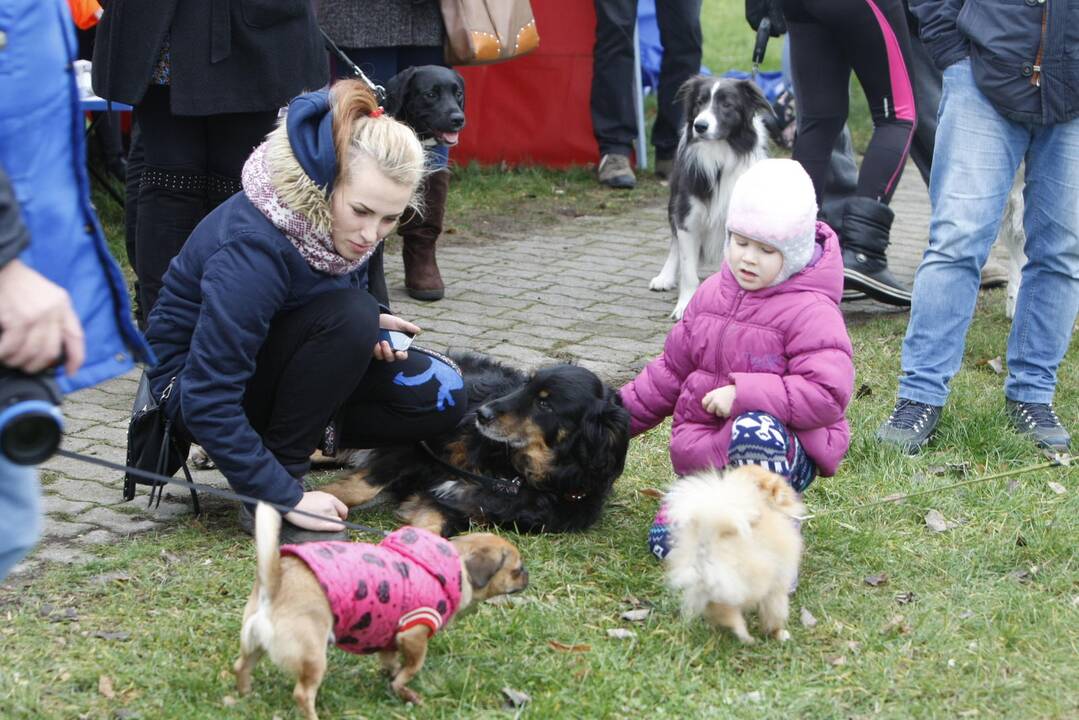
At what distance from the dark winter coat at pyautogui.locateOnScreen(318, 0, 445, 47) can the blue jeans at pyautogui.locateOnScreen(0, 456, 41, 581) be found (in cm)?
437

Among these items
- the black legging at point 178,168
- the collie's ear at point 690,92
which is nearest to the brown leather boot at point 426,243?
the collie's ear at point 690,92

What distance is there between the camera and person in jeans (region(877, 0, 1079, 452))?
425 centimetres

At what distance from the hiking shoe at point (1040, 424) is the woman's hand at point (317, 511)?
2588mm

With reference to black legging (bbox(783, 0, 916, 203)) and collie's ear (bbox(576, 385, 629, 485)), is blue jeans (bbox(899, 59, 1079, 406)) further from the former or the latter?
black legging (bbox(783, 0, 916, 203))

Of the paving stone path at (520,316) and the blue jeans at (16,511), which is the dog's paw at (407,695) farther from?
the paving stone path at (520,316)

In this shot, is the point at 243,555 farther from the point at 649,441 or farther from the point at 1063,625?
the point at 1063,625

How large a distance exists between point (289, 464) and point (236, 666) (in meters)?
1.06

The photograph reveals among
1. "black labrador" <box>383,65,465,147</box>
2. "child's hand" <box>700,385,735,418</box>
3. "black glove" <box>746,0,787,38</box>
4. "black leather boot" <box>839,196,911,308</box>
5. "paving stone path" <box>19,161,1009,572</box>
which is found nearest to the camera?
"child's hand" <box>700,385,735,418</box>

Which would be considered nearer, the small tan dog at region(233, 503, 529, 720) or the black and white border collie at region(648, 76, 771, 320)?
the small tan dog at region(233, 503, 529, 720)

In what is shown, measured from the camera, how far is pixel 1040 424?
465 centimetres

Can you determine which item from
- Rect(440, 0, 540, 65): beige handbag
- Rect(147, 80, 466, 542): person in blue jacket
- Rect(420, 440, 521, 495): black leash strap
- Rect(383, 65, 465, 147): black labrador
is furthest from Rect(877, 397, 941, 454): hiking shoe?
Rect(440, 0, 540, 65): beige handbag

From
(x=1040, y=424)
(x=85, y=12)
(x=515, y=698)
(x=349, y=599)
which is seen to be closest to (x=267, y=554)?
(x=349, y=599)

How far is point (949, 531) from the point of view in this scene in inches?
151

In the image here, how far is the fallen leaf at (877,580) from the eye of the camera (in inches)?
138
